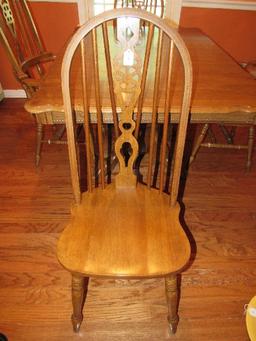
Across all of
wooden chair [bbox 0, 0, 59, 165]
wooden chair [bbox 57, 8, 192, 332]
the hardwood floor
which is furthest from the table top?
the hardwood floor

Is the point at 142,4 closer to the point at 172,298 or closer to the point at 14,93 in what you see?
the point at 14,93

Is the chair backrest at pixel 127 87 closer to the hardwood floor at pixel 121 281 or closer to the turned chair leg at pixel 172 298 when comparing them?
the turned chair leg at pixel 172 298

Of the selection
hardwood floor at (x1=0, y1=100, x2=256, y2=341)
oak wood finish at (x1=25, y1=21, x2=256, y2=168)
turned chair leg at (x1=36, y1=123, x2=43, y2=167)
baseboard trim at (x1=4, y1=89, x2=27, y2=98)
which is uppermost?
oak wood finish at (x1=25, y1=21, x2=256, y2=168)

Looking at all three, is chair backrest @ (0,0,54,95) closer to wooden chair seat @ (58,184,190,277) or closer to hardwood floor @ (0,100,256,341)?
hardwood floor @ (0,100,256,341)

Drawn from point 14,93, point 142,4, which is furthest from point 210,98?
point 14,93

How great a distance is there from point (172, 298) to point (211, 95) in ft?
2.57

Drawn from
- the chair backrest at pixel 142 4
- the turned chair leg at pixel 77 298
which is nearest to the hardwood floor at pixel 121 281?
the turned chair leg at pixel 77 298

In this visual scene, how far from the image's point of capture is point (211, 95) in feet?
3.39

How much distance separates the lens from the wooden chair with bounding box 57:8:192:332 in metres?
0.74

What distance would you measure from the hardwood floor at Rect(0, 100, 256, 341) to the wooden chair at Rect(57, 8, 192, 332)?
120 mm

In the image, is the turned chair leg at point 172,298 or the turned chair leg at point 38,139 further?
the turned chair leg at point 38,139

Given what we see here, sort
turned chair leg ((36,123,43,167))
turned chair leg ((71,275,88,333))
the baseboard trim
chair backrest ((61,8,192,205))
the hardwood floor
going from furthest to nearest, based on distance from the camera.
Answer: the baseboard trim < turned chair leg ((36,123,43,167)) < the hardwood floor < turned chair leg ((71,275,88,333)) < chair backrest ((61,8,192,205))

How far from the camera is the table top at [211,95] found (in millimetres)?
956

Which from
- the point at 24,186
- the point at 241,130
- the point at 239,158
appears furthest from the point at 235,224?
the point at 24,186
